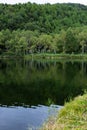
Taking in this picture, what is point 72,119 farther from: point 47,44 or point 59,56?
point 47,44

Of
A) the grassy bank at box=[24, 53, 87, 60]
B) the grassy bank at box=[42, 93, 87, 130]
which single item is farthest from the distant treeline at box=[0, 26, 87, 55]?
the grassy bank at box=[42, 93, 87, 130]

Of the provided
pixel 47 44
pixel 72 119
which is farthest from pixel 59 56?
pixel 72 119

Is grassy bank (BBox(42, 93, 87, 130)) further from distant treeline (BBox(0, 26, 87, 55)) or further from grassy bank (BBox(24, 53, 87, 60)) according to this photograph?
→ distant treeline (BBox(0, 26, 87, 55))

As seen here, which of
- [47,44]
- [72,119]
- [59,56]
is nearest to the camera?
[72,119]

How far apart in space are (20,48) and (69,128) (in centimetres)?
12115

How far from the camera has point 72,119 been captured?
11.7 meters

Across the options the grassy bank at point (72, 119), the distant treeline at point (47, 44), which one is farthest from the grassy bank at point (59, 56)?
the grassy bank at point (72, 119)

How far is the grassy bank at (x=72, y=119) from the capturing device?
10.6m

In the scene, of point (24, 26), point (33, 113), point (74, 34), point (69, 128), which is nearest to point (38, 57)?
point (74, 34)

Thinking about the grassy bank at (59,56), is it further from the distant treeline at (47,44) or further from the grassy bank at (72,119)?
the grassy bank at (72,119)

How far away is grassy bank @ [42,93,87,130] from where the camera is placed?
417 inches

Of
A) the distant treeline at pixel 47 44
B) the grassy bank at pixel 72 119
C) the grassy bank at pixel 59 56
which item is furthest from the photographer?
the distant treeline at pixel 47 44

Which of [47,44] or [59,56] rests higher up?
[47,44]

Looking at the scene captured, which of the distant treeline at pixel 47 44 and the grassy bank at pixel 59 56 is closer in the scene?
the grassy bank at pixel 59 56
